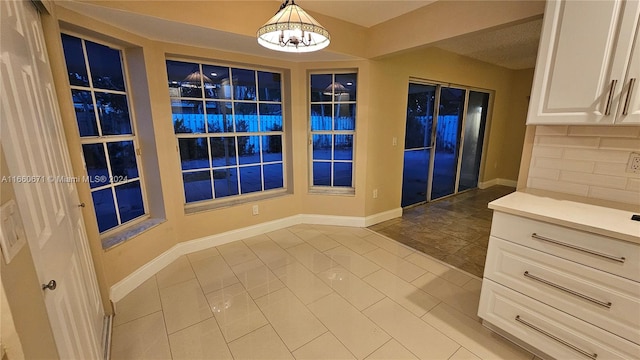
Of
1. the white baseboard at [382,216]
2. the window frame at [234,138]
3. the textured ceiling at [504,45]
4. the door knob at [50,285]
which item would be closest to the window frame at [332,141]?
the window frame at [234,138]

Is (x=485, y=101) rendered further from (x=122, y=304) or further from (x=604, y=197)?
(x=122, y=304)

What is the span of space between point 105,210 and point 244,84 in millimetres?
1863

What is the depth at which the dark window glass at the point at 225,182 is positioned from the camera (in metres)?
3.01

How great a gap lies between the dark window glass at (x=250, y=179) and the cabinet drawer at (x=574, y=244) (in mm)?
2563

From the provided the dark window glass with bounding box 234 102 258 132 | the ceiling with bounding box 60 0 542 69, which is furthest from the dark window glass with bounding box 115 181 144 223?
the ceiling with bounding box 60 0 542 69

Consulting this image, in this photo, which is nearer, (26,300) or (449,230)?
(26,300)

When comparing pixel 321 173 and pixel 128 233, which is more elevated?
pixel 321 173

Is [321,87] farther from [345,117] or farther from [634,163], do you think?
[634,163]

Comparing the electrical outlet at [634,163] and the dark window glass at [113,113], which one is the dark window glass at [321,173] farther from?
the electrical outlet at [634,163]

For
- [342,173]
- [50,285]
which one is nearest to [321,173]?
[342,173]

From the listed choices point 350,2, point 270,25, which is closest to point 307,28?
point 270,25

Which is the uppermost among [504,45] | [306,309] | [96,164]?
[504,45]

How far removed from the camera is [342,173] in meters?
3.58

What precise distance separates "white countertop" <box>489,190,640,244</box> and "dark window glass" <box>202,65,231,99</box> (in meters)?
2.75
